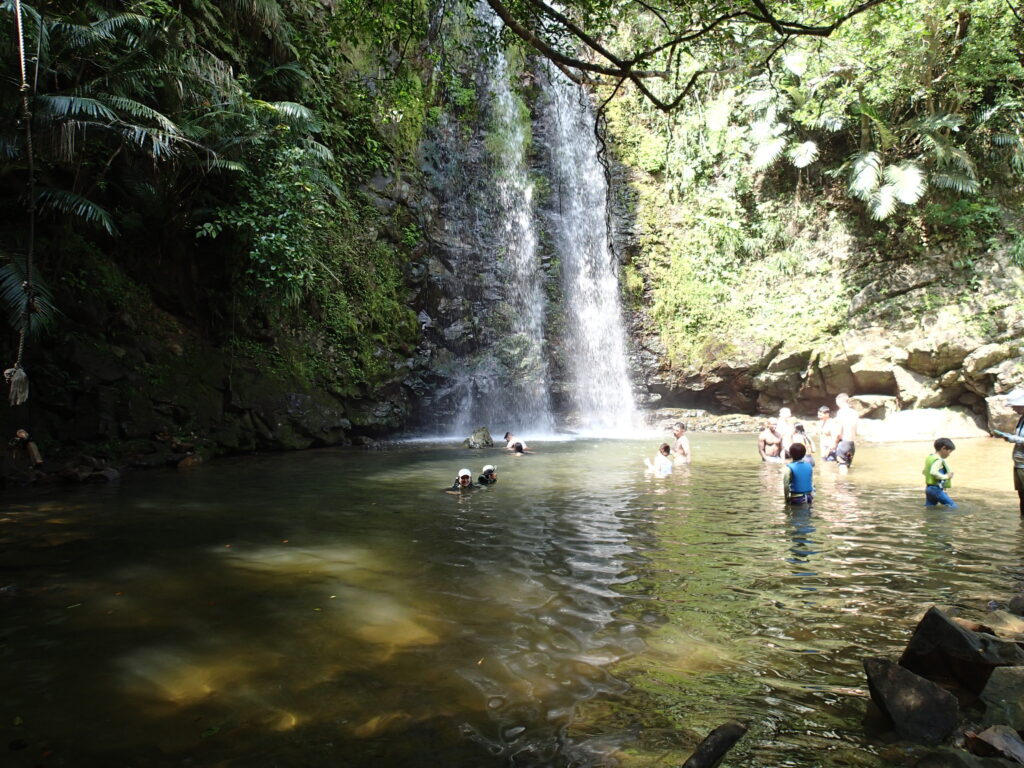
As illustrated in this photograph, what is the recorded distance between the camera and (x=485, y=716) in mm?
2760

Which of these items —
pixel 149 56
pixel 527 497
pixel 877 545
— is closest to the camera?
pixel 877 545

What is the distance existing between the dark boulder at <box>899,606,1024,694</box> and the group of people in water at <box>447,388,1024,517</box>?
10.6 ft

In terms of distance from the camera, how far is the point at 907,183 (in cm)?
1641

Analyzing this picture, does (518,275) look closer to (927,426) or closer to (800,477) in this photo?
(927,426)

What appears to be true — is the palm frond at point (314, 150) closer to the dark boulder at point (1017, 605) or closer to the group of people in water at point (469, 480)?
the group of people in water at point (469, 480)

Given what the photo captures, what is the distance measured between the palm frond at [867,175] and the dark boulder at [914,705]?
707 inches

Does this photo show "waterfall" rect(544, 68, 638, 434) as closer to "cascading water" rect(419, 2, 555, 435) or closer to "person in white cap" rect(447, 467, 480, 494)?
"cascading water" rect(419, 2, 555, 435)

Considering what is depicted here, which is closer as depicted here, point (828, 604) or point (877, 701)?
point (877, 701)

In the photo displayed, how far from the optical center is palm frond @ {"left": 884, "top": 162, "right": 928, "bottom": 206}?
1631 cm

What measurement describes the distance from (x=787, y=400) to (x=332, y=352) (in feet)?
45.9

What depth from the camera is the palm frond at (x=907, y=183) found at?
16.3 m

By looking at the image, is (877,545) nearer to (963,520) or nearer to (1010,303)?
(963,520)

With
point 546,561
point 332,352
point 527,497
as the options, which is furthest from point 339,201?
point 546,561

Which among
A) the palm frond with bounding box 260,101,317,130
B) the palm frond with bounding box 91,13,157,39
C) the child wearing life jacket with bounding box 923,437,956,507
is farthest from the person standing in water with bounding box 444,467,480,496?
the palm frond with bounding box 91,13,157,39
